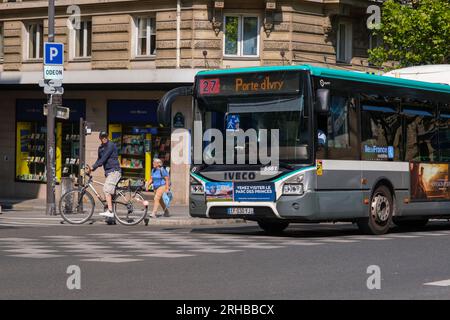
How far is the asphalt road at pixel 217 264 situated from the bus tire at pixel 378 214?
0.27m

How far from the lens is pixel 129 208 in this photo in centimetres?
2167

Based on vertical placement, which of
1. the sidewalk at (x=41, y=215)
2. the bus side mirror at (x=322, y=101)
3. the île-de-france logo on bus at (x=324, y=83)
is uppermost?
the île-de-france logo on bus at (x=324, y=83)

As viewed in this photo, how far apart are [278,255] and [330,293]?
14.1ft

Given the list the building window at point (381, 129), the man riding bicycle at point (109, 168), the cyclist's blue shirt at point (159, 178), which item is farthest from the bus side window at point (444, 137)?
the cyclist's blue shirt at point (159, 178)

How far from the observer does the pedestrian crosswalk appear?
14.5 meters

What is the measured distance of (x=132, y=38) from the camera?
33.5 metres

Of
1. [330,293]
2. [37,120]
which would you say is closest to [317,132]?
[330,293]

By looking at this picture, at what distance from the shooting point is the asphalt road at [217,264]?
10422 millimetres

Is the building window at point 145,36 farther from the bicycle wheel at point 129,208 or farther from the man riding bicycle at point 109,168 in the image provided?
the bicycle wheel at point 129,208

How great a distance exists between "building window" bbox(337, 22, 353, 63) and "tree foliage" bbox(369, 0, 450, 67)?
1.18 m

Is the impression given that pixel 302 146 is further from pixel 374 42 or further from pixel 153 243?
pixel 374 42

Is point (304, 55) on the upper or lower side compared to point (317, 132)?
upper

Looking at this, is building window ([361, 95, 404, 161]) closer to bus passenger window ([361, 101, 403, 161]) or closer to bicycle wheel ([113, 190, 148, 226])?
bus passenger window ([361, 101, 403, 161])
